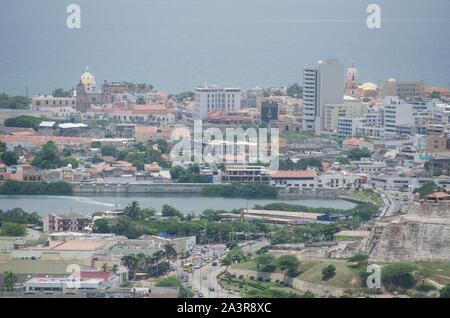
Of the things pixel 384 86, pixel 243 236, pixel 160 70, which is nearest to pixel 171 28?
pixel 160 70

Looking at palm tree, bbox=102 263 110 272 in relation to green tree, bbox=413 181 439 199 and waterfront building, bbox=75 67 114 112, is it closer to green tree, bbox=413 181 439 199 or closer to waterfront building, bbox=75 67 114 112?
green tree, bbox=413 181 439 199

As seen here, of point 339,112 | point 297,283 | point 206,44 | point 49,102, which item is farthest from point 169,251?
point 206,44

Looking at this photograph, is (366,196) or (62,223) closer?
(62,223)

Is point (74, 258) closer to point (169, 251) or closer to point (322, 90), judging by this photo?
point (169, 251)

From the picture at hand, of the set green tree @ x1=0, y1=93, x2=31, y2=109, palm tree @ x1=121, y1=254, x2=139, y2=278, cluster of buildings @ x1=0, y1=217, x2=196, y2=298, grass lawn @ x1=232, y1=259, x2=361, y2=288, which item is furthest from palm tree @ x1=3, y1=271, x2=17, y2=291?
green tree @ x1=0, y1=93, x2=31, y2=109

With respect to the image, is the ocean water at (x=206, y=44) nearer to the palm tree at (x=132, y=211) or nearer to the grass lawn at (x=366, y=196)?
the grass lawn at (x=366, y=196)

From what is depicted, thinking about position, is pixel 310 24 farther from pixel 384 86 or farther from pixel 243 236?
pixel 243 236
